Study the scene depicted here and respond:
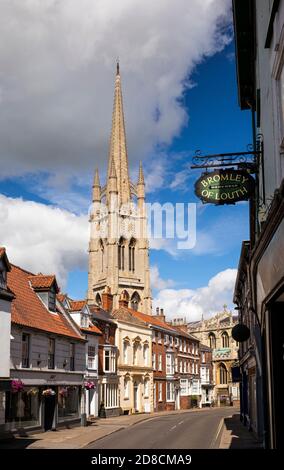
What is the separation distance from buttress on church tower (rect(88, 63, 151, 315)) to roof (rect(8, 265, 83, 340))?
2754 inches

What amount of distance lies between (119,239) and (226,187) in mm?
101535

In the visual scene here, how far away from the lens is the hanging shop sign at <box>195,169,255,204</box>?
423 inches

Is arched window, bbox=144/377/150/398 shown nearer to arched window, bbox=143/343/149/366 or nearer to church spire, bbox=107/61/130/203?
arched window, bbox=143/343/149/366

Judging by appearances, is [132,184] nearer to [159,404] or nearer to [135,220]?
[135,220]

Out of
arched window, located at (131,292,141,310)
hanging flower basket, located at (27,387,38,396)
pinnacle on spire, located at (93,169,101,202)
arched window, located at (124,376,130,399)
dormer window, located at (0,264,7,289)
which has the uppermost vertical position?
pinnacle on spire, located at (93,169,101,202)

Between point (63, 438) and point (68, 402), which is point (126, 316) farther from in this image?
point (63, 438)

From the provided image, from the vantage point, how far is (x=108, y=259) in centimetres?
10938

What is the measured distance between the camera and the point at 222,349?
104750 millimetres

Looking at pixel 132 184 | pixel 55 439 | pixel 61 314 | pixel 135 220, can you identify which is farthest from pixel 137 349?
pixel 132 184

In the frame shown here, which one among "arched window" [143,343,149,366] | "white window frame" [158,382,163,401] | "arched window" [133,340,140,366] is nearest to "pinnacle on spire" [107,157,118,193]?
"white window frame" [158,382,163,401]

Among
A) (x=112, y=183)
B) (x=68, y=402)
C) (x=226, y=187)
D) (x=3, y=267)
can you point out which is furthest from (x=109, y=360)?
(x=112, y=183)

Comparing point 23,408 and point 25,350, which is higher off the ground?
point 25,350

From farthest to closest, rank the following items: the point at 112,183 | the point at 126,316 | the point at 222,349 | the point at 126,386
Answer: the point at 112,183
the point at 222,349
the point at 126,316
the point at 126,386

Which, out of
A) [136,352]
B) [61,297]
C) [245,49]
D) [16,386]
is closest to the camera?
[245,49]
